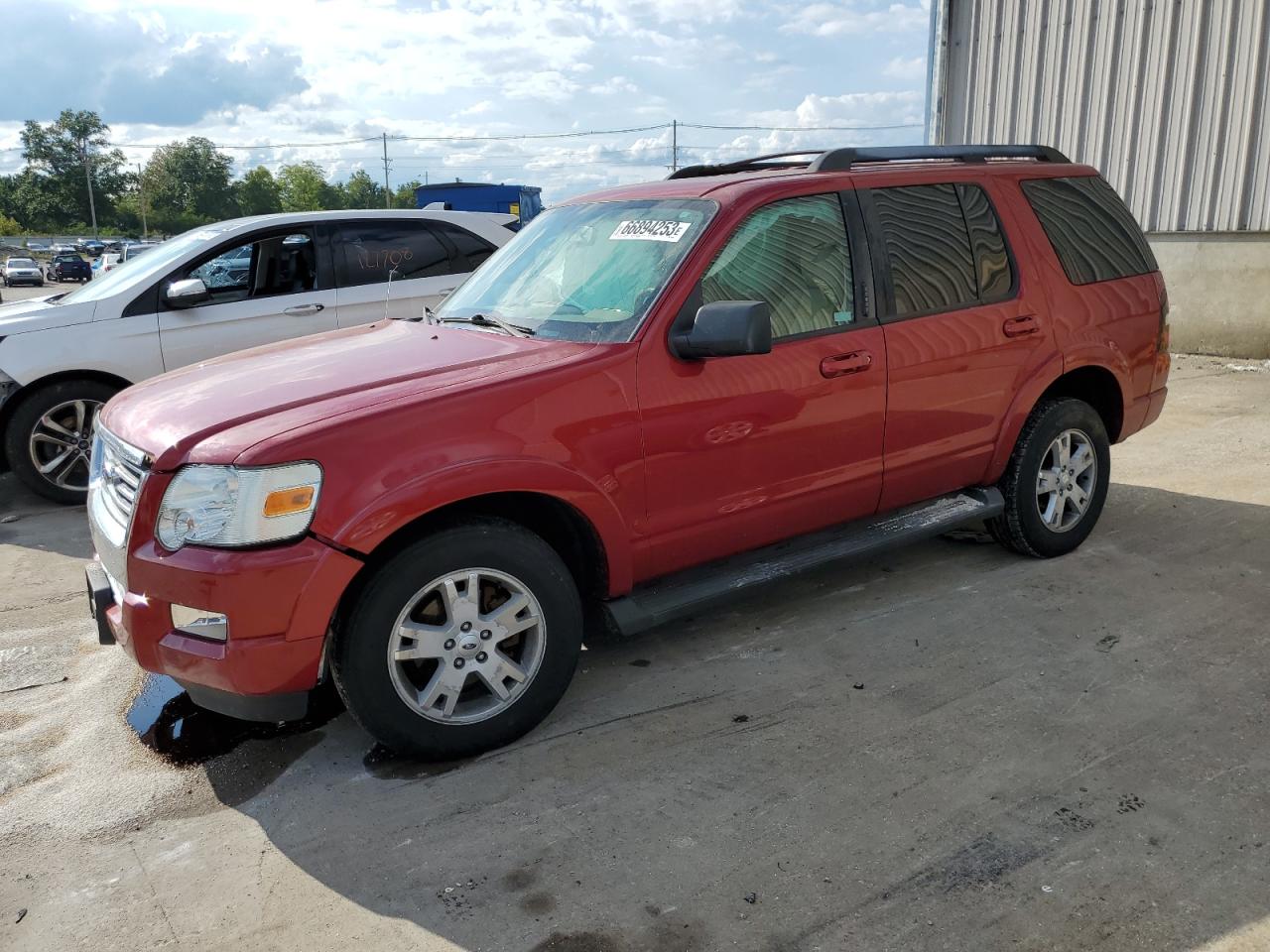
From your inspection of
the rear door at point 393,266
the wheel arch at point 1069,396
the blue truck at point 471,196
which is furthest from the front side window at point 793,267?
the blue truck at point 471,196

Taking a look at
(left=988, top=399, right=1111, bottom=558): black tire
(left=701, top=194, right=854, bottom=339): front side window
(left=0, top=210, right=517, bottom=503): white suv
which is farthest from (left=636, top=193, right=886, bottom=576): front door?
(left=0, top=210, right=517, bottom=503): white suv

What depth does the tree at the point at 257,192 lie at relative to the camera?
128750 millimetres

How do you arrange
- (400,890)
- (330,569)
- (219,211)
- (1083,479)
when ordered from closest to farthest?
(400,890), (330,569), (1083,479), (219,211)

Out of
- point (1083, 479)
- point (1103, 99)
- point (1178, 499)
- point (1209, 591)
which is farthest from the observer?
point (1103, 99)

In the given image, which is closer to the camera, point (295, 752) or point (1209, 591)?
point (295, 752)

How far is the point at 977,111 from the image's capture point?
12.9 m

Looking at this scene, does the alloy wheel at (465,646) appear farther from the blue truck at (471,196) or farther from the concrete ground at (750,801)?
Result: the blue truck at (471,196)

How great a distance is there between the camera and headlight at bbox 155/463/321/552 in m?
2.93

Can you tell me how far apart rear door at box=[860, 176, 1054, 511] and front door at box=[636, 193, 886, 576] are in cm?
12

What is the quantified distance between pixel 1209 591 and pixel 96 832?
450 centimetres

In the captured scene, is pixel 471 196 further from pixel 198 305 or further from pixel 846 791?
pixel 846 791

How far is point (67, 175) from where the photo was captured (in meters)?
114

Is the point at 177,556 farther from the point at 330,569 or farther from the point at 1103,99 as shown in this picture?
the point at 1103,99

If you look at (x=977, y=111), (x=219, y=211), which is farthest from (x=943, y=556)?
(x=219, y=211)
